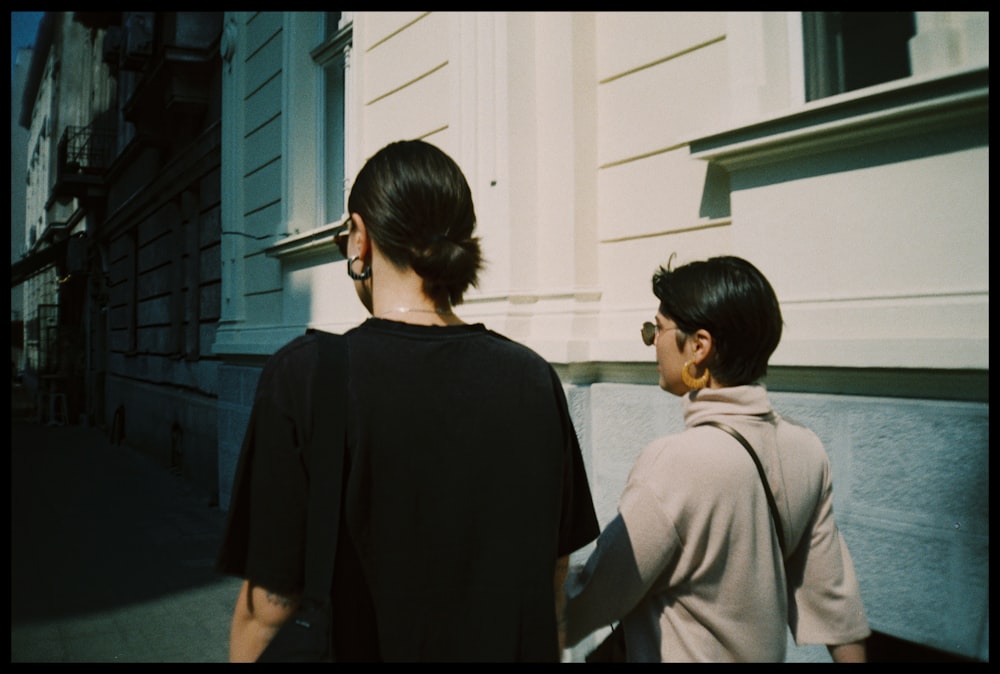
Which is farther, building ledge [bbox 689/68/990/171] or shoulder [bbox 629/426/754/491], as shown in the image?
building ledge [bbox 689/68/990/171]

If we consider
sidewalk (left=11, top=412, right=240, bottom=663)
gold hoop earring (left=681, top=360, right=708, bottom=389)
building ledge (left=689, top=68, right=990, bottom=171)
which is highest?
building ledge (left=689, top=68, right=990, bottom=171)

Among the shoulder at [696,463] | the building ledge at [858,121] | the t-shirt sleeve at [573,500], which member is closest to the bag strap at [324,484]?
the t-shirt sleeve at [573,500]

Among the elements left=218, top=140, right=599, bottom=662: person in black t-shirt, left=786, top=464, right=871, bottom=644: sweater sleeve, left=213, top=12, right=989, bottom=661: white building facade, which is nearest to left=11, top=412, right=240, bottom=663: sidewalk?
left=213, top=12, right=989, bottom=661: white building facade

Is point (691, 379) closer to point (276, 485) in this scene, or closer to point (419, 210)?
point (419, 210)

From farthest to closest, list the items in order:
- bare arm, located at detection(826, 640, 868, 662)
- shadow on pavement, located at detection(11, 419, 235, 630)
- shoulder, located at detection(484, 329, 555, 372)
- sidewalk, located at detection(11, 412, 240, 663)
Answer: shadow on pavement, located at detection(11, 419, 235, 630), sidewalk, located at detection(11, 412, 240, 663), bare arm, located at detection(826, 640, 868, 662), shoulder, located at detection(484, 329, 555, 372)

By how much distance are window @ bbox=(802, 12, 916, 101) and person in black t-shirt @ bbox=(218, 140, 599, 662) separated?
7.17 ft

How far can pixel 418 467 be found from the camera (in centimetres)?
125

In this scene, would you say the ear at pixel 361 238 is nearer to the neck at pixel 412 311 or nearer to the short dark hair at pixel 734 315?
the neck at pixel 412 311

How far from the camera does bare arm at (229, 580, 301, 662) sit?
123cm

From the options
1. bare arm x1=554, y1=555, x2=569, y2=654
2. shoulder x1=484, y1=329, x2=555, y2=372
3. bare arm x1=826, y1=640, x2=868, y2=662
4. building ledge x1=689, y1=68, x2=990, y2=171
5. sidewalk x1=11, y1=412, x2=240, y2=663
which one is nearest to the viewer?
shoulder x1=484, y1=329, x2=555, y2=372

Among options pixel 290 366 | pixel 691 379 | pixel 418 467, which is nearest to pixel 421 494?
pixel 418 467

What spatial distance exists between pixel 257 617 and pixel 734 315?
1066 millimetres

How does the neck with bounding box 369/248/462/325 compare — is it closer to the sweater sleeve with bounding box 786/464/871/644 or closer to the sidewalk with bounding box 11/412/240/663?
the sweater sleeve with bounding box 786/464/871/644

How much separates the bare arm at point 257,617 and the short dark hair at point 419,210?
57 cm
